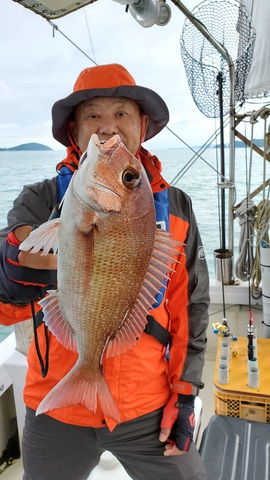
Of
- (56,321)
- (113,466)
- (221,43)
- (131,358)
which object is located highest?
(221,43)

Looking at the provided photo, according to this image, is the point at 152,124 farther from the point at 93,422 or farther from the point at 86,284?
the point at 93,422

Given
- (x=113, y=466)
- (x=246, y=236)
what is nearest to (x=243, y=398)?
(x=113, y=466)

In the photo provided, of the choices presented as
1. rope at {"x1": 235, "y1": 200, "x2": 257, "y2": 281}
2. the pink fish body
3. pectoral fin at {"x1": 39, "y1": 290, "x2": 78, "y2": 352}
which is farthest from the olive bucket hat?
rope at {"x1": 235, "y1": 200, "x2": 257, "y2": 281}

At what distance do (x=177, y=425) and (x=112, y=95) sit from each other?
1248mm

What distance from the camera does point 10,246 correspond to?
1.07m

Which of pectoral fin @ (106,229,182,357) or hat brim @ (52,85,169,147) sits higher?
hat brim @ (52,85,169,147)

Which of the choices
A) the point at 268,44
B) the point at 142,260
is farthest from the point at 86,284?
the point at 268,44

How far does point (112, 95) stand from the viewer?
1405mm

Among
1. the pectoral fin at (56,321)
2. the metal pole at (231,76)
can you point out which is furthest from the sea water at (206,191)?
the pectoral fin at (56,321)

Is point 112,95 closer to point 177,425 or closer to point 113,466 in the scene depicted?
point 177,425

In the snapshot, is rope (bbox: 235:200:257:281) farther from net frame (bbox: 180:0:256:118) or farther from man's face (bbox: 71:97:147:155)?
man's face (bbox: 71:97:147:155)

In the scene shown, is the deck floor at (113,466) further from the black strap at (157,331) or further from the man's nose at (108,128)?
the man's nose at (108,128)

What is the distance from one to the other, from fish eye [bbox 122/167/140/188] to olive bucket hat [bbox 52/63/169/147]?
0.55 meters

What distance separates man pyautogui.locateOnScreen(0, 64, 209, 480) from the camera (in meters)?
1.42
